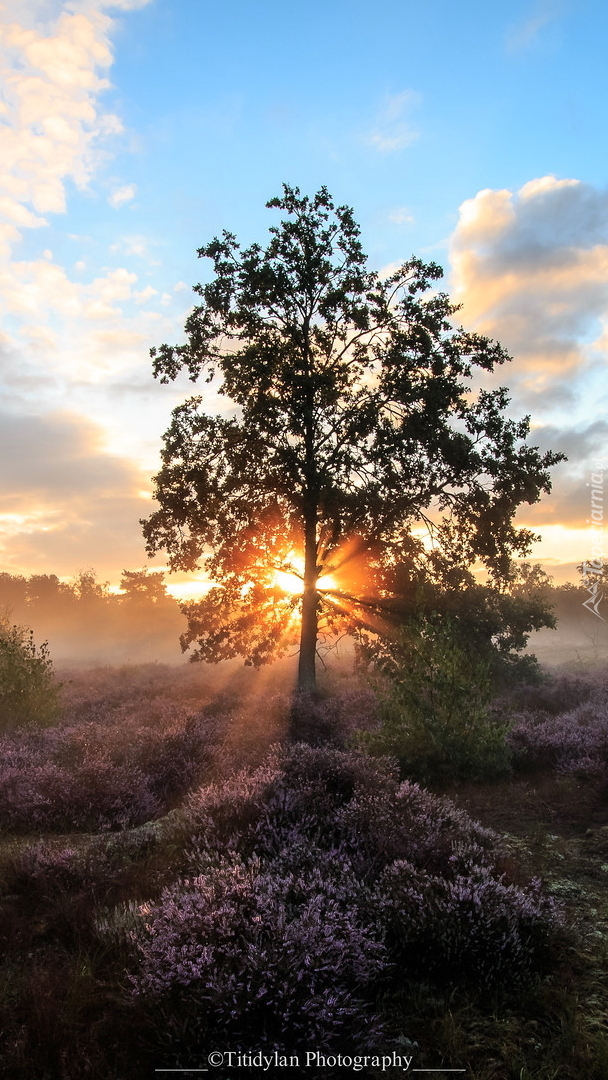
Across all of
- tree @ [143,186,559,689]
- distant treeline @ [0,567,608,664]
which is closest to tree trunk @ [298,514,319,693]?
tree @ [143,186,559,689]

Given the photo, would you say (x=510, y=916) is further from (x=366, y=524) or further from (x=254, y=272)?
(x=254, y=272)

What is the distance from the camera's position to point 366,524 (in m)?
19.5

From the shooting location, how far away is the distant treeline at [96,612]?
94812 millimetres

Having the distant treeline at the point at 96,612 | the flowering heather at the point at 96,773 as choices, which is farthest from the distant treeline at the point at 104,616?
the flowering heather at the point at 96,773

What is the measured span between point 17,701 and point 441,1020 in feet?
46.9

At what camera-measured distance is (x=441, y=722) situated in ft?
30.7

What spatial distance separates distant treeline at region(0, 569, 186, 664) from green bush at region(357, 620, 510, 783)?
85.8 meters

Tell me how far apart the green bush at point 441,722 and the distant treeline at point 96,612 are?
281ft

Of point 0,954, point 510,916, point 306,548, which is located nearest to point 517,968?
point 510,916

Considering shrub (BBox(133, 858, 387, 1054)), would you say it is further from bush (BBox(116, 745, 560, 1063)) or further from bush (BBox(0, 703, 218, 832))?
bush (BBox(0, 703, 218, 832))

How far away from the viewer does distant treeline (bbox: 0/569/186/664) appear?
9481cm

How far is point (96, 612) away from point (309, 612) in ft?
291

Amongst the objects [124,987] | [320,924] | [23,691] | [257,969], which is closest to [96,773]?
[124,987]

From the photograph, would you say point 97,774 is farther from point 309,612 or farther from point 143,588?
point 143,588
